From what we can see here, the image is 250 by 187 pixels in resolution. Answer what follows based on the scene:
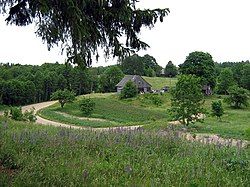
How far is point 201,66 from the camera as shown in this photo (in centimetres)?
6225

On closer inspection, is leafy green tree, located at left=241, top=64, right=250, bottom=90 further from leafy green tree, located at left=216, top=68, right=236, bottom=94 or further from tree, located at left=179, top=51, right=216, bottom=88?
tree, located at left=179, top=51, right=216, bottom=88

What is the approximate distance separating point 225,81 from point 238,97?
18718 millimetres

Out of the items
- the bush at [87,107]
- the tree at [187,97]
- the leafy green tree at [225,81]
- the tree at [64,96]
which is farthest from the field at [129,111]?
the tree at [187,97]

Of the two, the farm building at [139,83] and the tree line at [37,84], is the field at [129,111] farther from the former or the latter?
the farm building at [139,83]

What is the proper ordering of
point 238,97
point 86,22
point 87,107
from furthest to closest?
point 238,97 < point 87,107 < point 86,22

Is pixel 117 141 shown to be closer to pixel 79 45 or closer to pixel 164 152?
pixel 164 152

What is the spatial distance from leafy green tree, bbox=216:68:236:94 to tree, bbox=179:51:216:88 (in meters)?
2.51

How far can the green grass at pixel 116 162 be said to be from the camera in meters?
5.12

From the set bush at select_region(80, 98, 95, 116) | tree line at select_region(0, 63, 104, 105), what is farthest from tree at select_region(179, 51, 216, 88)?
bush at select_region(80, 98, 95, 116)

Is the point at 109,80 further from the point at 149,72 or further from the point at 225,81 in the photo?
the point at 225,81

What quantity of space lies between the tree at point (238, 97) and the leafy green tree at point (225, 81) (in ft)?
50.4

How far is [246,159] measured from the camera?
7348 millimetres

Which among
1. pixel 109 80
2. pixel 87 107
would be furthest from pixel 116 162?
pixel 109 80

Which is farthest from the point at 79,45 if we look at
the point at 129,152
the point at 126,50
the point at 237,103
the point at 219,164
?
the point at 237,103
